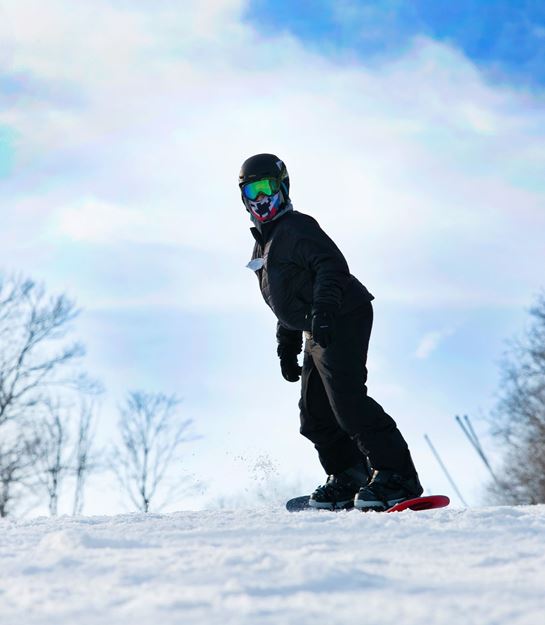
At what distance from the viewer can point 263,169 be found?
16.9 ft

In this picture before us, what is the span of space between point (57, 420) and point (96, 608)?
2227 centimetres

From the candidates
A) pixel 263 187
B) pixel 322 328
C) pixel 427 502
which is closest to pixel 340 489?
pixel 427 502

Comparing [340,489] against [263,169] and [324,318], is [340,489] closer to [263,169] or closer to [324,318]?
[324,318]

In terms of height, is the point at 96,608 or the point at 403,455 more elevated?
the point at 403,455

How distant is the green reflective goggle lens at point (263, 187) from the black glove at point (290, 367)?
1.09 metres

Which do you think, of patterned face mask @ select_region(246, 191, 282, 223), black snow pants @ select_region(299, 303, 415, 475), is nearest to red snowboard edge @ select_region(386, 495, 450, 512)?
black snow pants @ select_region(299, 303, 415, 475)

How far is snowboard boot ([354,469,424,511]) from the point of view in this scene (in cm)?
482

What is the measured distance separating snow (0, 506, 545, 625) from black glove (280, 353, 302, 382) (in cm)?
205

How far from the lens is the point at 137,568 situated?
95.3 inches

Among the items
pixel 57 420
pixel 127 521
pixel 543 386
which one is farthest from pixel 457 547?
pixel 543 386

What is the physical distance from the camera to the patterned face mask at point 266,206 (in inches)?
203

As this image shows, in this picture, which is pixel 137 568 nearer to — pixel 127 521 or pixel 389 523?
pixel 389 523

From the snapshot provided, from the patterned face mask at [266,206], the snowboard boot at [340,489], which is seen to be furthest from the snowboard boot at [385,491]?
the patterned face mask at [266,206]

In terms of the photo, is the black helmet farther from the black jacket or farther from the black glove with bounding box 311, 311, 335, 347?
the black glove with bounding box 311, 311, 335, 347
